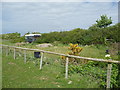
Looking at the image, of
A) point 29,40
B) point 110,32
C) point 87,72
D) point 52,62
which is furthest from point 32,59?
point 29,40

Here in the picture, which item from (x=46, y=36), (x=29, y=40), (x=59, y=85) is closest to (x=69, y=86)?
(x=59, y=85)

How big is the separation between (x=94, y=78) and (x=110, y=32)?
15033 millimetres

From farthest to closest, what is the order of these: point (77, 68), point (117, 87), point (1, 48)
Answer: point (1, 48) < point (77, 68) < point (117, 87)

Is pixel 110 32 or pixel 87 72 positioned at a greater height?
pixel 110 32

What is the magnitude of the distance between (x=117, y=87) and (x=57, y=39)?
71.5ft

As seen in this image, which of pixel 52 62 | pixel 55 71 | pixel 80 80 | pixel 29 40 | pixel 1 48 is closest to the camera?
pixel 80 80

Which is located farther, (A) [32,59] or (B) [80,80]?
(A) [32,59]

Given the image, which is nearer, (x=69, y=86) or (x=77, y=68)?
(x=69, y=86)

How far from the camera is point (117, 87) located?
367 cm

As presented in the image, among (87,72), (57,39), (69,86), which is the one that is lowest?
(69,86)

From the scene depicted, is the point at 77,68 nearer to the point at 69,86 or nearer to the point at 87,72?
the point at 87,72

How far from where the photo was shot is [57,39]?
25.2 meters

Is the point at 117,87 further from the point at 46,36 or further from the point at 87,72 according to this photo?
the point at 46,36

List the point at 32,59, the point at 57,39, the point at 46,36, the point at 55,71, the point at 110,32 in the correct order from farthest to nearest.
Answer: the point at 46,36
the point at 57,39
the point at 110,32
the point at 32,59
the point at 55,71
